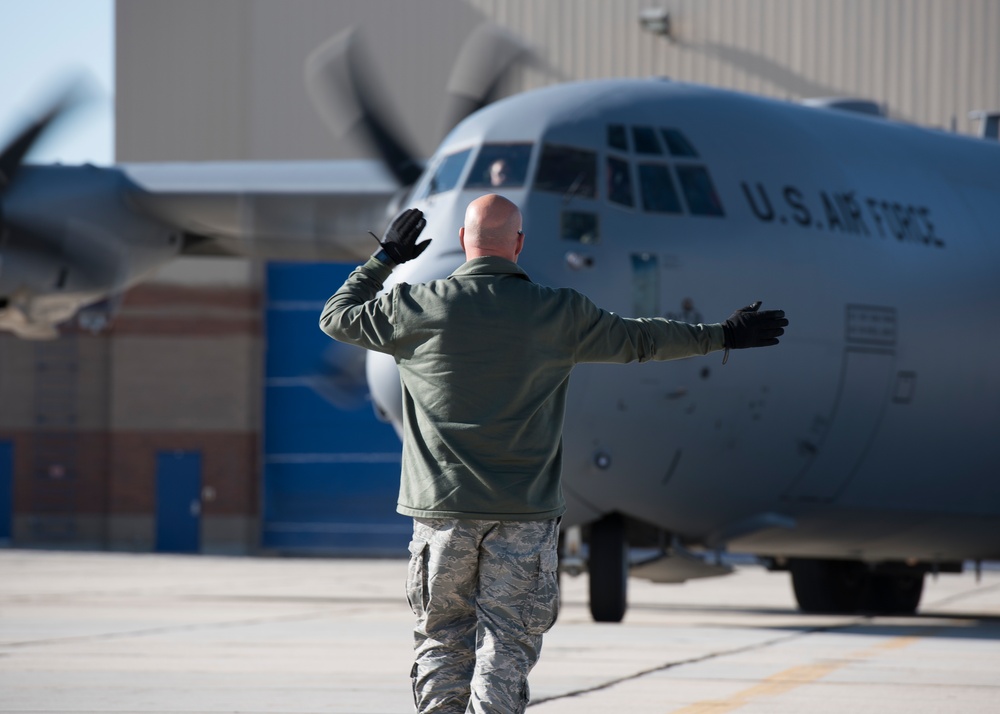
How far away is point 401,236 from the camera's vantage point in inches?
183

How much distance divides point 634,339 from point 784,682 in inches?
154

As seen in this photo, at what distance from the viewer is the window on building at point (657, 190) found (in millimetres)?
11375

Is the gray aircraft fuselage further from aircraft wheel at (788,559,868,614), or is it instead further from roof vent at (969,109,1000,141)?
roof vent at (969,109,1000,141)

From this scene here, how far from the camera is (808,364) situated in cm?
1159

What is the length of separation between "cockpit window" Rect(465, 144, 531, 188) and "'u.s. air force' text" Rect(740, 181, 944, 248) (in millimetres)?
1723

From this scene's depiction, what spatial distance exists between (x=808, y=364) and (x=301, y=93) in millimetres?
24138

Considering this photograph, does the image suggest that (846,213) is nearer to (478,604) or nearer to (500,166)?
(500,166)

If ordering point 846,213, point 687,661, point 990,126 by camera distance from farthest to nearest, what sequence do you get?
point 990,126 < point 846,213 < point 687,661

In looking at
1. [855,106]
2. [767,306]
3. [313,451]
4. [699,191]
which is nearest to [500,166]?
[699,191]

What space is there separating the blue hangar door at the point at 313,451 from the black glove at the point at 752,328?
29866mm

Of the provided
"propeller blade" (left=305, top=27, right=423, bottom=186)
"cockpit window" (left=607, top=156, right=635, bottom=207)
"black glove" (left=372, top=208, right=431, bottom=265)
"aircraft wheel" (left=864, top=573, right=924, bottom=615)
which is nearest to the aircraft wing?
"propeller blade" (left=305, top=27, right=423, bottom=186)

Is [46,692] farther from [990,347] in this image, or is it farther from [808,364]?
[990,347]

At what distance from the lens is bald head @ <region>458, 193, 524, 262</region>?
4414mm

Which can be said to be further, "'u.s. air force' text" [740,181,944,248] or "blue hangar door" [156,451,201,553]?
"blue hangar door" [156,451,201,553]
